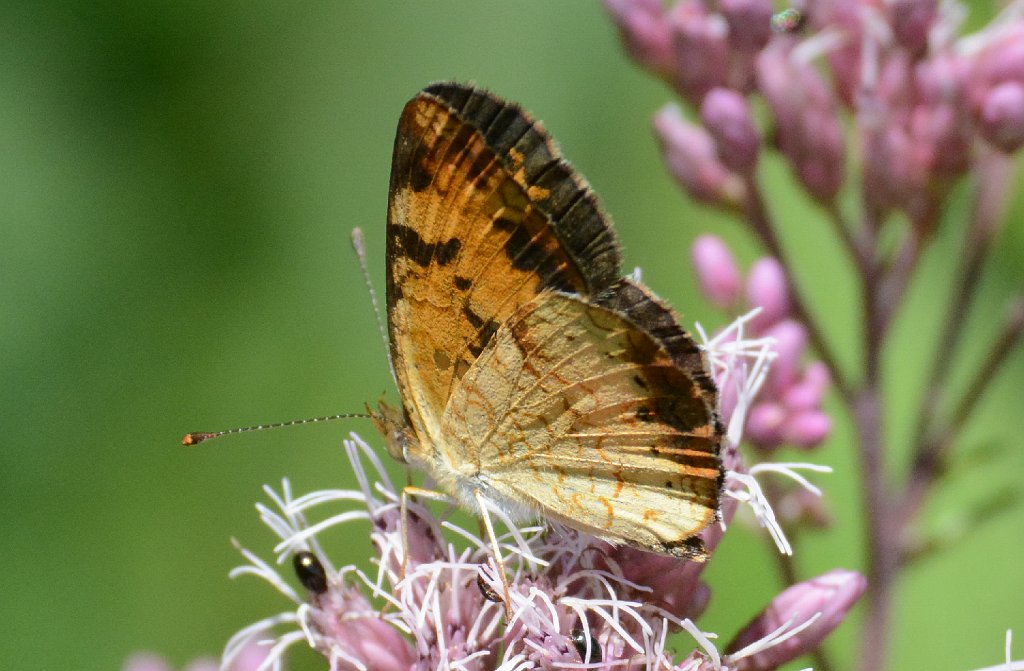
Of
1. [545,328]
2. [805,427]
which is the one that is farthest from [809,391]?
[545,328]

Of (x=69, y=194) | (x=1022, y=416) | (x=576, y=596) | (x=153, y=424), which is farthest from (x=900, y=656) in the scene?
(x=69, y=194)

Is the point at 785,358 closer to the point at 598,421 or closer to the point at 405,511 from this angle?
the point at 598,421

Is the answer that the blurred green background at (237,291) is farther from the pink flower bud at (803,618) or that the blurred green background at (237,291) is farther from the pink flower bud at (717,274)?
the pink flower bud at (803,618)

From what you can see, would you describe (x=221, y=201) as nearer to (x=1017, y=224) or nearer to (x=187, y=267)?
(x=187, y=267)

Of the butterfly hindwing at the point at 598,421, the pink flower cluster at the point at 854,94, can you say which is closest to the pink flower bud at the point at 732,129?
the pink flower cluster at the point at 854,94

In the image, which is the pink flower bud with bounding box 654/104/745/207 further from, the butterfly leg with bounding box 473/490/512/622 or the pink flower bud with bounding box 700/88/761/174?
the butterfly leg with bounding box 473/490/512/622

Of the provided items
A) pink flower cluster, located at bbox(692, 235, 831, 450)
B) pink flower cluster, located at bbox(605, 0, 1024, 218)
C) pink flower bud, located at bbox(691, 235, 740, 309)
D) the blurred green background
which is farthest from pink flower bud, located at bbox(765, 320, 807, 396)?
the blurred green background
